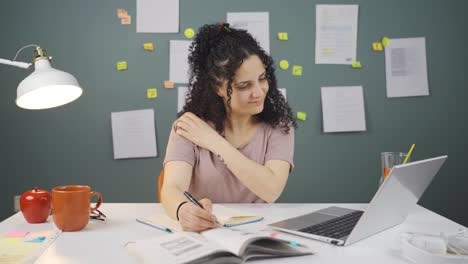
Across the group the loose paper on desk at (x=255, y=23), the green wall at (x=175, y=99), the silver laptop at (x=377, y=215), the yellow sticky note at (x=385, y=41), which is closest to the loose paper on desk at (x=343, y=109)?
the green wall at (x=175, y=99)

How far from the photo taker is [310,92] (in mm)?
2707

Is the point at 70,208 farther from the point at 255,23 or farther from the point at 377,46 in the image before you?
the point at 377,46

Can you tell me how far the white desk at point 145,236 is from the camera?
93cm

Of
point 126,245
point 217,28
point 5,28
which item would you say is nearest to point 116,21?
point 5,28

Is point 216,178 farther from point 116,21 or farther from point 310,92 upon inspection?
point 116,21

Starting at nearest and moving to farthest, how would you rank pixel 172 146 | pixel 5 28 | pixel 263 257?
pixel 263 257 < pixel 172 146 < pixel 5 28

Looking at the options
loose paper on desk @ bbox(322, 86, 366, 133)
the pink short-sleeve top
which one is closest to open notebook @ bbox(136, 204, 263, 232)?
the pink short-sleeve top

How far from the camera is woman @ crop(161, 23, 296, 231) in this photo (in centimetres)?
152

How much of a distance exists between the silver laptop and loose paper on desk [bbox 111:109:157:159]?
156cm

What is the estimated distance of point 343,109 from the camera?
271cm

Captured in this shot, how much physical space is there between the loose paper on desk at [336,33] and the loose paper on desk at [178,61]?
0.79 metres

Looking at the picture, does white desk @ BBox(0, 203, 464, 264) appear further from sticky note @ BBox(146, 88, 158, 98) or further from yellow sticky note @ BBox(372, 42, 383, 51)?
yellow sticky note @ BBox(372, 42, 383, 51)

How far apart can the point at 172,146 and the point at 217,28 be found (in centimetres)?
49

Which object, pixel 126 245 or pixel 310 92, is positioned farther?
pixel 310 92
